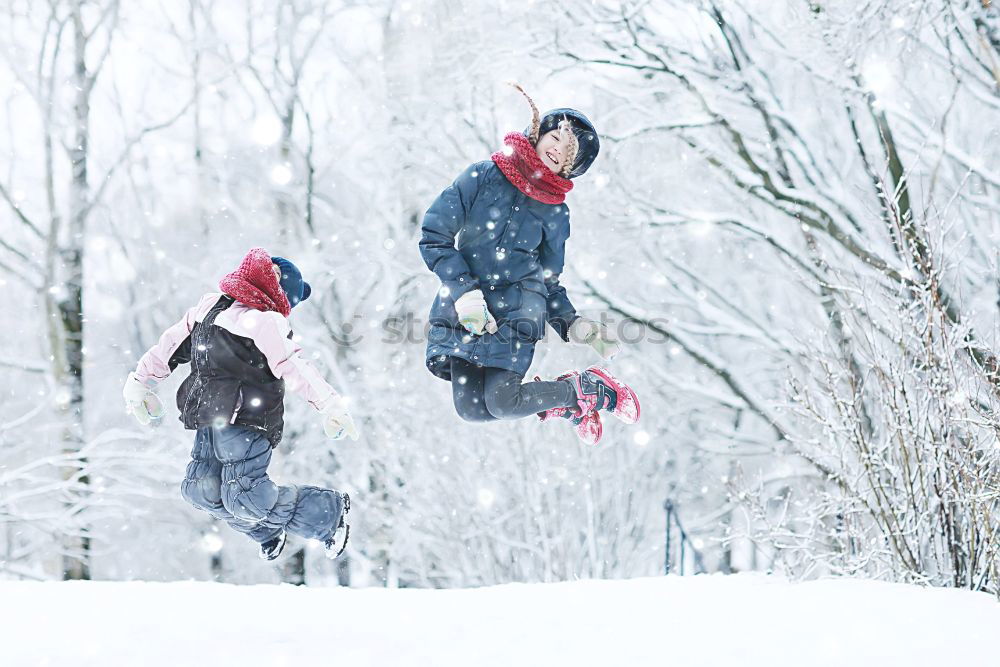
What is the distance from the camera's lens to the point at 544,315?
11.4ft

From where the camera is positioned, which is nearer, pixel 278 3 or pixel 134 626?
pixel 134 626

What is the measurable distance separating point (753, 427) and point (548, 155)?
11.6 meters

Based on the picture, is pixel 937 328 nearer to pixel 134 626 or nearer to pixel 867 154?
pixel 134 626

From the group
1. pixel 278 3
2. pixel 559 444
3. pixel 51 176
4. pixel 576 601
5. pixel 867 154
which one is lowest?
pixel 576 601

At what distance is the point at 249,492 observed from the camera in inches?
126

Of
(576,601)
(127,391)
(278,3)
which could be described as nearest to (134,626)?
(127,391)

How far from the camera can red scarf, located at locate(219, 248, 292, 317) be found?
314 centimetres

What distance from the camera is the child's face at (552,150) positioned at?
330 centimetres

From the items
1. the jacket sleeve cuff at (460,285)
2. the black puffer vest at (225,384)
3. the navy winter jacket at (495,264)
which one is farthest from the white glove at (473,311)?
the black puffer vest at (225,384)

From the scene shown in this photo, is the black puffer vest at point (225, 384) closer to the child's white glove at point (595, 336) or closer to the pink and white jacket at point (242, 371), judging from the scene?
the pink and white jacket at point (242, 371)

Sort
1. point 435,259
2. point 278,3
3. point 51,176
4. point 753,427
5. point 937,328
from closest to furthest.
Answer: point 435,259
point 937,328
point 51,176
point 278,3
point 753,427

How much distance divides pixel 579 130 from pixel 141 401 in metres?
2.17

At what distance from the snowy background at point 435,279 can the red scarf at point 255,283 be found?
2980 mm

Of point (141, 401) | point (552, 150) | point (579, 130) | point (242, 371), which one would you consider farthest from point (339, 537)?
point (579, 130)
